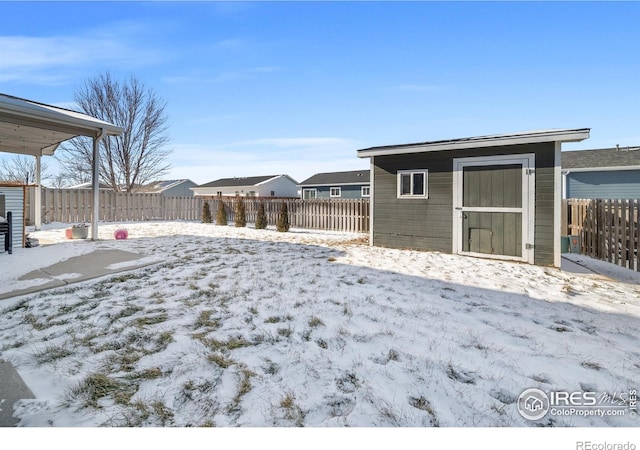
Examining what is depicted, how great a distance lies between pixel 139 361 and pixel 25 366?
0.84 m

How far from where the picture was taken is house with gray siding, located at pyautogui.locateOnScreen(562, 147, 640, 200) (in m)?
17.0

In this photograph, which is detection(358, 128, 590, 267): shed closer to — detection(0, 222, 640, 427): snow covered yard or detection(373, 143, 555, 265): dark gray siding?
detection(373, 143, 555, 265): dark gray siding

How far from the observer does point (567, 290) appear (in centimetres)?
468

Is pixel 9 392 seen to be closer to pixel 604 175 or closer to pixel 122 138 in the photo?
pixel 604 175

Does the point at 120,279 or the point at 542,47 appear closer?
the point at 120,279

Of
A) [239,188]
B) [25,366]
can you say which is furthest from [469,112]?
[239,188]

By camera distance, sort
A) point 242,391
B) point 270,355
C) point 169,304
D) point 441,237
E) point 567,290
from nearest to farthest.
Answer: point 242,391 < point 270,355 < point 169,304 < point 567,290 < point 441,237

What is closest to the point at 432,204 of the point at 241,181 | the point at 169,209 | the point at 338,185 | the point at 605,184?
the point at 169,209

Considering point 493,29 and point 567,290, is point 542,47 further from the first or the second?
point 567,290

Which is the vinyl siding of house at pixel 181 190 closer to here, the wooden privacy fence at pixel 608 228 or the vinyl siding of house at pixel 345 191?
the vinyl siding of house at pixel 345 191

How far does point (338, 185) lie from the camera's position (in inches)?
1227

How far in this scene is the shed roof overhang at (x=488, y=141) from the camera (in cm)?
611

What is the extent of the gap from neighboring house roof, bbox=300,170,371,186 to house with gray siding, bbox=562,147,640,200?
15.2 m

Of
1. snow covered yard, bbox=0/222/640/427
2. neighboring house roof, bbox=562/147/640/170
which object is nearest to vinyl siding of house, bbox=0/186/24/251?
snow covered yard, bbox=0/222/640/427
